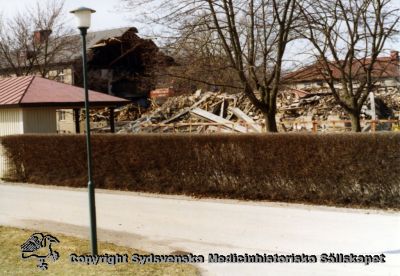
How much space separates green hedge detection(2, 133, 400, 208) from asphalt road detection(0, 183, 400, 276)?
469mm

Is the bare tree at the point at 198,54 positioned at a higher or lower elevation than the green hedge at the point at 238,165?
higher

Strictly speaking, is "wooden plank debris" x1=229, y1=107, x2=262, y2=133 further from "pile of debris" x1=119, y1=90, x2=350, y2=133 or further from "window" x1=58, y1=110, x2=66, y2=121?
"window" x1=58, y1=110, x2=66, y2=121

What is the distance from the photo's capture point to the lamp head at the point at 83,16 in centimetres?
737

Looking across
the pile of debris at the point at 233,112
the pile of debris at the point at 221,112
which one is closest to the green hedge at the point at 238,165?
the pile of debris at the point at 233,112

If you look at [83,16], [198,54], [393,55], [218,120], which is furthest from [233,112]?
[83,16]

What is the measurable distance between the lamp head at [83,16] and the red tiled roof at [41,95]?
10.4 metres

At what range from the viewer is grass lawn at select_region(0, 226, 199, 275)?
6.62 meters

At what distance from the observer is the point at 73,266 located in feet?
22.8

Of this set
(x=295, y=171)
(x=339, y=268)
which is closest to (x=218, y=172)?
(x=295, y=171)

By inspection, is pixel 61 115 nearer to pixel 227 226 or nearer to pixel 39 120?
pixel 39 120

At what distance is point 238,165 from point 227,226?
2947 millimetres

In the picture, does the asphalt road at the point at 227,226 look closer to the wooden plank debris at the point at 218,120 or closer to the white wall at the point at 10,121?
the white wall at the point at 10,121

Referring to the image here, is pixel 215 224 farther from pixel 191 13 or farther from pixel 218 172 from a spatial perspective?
pixel 191 13

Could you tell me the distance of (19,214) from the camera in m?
11.0
